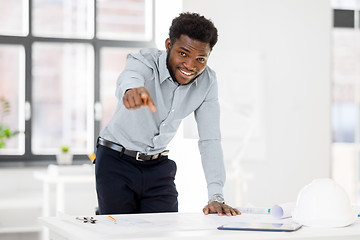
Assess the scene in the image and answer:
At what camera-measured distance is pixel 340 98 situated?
521 cm

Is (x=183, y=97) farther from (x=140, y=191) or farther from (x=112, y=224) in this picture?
(x=112, y=224)

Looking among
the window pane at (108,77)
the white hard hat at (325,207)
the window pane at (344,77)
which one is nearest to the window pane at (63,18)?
the window pane at (108,77)

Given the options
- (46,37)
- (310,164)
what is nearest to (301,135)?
(310,164)

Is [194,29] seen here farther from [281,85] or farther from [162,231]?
[281,85]

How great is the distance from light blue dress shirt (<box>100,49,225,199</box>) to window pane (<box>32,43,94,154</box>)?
11.1 ft

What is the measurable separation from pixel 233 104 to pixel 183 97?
7.58 ft

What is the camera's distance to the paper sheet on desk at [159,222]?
1597mm

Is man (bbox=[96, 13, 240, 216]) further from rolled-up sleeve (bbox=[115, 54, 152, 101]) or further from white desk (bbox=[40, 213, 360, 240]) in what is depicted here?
white desk (bbox=[40, 213, 360, 240])

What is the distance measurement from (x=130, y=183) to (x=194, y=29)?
24.7 inches

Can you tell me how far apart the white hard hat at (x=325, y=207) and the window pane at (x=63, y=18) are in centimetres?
422

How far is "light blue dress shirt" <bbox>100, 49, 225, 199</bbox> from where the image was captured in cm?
222

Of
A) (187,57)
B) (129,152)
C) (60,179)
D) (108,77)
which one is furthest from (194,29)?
(108,77)

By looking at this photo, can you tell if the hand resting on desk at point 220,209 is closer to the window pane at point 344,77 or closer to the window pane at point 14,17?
the window pane at point 344,77

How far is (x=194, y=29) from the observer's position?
2043 mm
